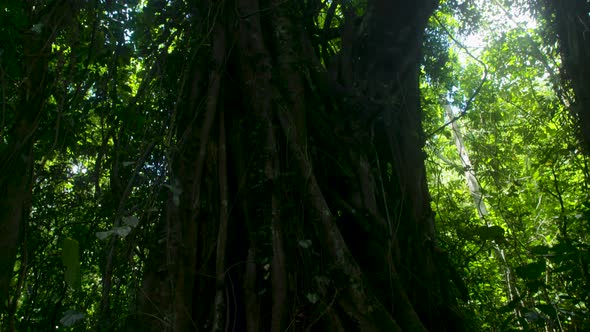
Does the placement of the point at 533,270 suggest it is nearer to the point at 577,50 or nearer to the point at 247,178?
the point at 247,178

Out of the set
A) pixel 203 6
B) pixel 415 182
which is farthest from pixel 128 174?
pixel 415 182

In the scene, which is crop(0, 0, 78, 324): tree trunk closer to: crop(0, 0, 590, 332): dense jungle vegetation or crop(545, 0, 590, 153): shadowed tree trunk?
crop(0, 0, 590, 332): dense jungle vegetation

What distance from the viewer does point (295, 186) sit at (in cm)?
220

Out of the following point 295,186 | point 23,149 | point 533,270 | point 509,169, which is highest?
point 509,169

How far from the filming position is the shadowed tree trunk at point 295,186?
77.5 inches

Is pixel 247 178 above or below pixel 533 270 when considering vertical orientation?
above

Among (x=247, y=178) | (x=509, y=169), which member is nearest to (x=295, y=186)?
(x=247, y=178)

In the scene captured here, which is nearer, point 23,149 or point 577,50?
point 23,149

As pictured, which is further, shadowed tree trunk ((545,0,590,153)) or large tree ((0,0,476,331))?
shadowed tree trunk ((545,0,590,153))

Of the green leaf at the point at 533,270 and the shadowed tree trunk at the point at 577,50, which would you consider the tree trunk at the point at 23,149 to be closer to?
the green leaf at the point at 533,270

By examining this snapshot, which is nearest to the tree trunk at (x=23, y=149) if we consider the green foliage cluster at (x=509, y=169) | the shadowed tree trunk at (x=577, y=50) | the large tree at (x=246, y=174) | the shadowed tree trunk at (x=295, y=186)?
the large tree at (x=246, y=174)

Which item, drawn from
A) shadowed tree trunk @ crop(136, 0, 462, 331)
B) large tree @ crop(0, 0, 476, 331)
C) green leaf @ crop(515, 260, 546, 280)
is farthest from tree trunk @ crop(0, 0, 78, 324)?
green leaf @ crop(515, 260, 546, 280)

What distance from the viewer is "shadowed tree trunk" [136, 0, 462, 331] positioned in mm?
1968

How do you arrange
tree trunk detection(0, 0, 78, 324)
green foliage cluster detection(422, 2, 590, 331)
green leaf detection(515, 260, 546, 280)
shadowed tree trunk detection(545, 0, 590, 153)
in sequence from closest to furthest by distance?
tree trunk detection(0, 0, 78, 324) < green leaf detection(515, 260, 546, 280) < shadowed tree trunk detection(545, 0, 590, 153) < green foliage cluster detection(422, 2, 590, 331)
